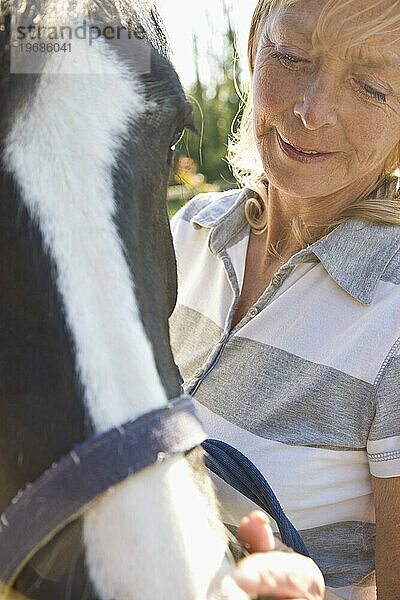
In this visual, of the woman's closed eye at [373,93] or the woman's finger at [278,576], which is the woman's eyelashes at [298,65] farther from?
the woman's finger at [278,576]

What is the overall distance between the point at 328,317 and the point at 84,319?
871 mm

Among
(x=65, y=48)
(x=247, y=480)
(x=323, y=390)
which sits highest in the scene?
(x=65, y=48)

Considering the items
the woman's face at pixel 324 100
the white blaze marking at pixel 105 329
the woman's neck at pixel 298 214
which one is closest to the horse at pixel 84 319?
the white blaze marking at pixel 105 329

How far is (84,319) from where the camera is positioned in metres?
0.90

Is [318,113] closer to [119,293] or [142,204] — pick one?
[142,204]

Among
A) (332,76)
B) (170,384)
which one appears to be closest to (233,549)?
(170,384)

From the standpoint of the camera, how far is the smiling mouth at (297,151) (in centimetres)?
165

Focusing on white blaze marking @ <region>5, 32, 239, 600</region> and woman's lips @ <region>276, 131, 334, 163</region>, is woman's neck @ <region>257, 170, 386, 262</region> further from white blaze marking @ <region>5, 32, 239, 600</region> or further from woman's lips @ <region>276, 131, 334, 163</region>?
white blaze marking @ <region>5, 32, 239, 600</region>

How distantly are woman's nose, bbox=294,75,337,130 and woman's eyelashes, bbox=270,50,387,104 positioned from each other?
7cm

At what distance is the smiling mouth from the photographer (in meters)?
1.65

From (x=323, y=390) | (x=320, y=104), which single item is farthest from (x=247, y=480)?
(x=320, y=104)

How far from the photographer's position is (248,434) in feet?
5.29

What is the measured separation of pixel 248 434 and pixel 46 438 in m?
0.79

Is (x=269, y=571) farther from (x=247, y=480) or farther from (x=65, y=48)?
(x=65, y=48)
